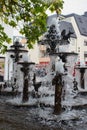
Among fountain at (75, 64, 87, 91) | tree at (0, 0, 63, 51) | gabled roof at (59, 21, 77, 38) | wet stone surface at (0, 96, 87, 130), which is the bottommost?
wet stone surface at (0, 96, 87, 130)

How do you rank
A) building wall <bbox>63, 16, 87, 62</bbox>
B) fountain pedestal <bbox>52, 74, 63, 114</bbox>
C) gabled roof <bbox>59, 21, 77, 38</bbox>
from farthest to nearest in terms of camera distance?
building wall <bbox>63, 16, 87, 62</bbox>
gabled roof <bbox>59, 21, 77, 38</bbox>
fountain pedestal <bbox>52, 74, 63, 114</bbox>

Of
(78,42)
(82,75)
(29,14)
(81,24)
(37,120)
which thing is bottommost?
(37,120)

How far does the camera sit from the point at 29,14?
605 cm

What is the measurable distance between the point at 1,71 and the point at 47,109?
21178 mm

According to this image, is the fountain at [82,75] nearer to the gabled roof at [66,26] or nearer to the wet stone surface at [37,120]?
the wet stone surface at [37,120]

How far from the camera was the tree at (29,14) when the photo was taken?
226 inches

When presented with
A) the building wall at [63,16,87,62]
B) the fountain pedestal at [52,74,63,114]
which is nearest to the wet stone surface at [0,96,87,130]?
the fountain pedestal at [52,74,63,114]

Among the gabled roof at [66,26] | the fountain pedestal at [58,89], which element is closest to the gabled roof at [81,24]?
the gabled roof at [66,26]

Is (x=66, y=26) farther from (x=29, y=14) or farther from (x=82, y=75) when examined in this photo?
(x=29, y=14)

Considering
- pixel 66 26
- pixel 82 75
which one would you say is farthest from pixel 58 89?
pixel 66 26

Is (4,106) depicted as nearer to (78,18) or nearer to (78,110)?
(78,110)

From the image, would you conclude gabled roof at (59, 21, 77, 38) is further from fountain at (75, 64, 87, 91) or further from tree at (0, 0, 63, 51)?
tree at (0, 0, 63, 51)

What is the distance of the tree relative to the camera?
18.8ft

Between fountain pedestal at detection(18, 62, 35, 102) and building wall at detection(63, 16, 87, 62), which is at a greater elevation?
building wall at detection(63, 16, 87, 62)
